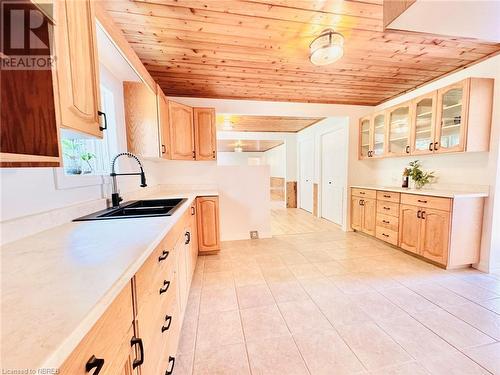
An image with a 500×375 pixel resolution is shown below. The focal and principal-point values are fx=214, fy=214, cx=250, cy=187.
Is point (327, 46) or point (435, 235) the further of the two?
point (435, 235)

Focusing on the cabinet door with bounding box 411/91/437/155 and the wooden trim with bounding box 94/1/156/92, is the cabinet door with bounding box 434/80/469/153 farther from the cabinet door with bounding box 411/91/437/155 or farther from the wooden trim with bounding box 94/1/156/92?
the wooden trim with bounding box 94/1/156/92

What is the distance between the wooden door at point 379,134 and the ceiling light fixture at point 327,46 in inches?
76.4

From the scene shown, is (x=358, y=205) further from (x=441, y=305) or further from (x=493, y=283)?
(x=441, y=305)

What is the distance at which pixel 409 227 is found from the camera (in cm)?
286

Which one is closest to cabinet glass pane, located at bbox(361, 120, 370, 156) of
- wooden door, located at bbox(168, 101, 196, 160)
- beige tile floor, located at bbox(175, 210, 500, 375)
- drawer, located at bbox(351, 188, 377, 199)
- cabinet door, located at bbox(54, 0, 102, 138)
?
drawer, located at bbox(351, 188, 377, 199)

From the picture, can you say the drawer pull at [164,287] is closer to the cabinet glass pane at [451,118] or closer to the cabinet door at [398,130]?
the cabinet glass pane at [451,118]

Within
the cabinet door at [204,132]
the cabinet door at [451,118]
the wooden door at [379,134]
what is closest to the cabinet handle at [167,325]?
the cabinet door at [204,132]

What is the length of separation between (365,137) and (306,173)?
2.26 m

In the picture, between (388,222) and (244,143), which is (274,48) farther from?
(244,143)

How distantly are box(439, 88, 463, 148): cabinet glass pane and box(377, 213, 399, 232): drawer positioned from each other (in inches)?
44.1

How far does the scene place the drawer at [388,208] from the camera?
304 cm

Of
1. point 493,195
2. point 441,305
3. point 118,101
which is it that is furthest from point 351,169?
point 118,101

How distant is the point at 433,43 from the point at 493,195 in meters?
1.78

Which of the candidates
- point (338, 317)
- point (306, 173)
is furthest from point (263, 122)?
point (338, 317)
